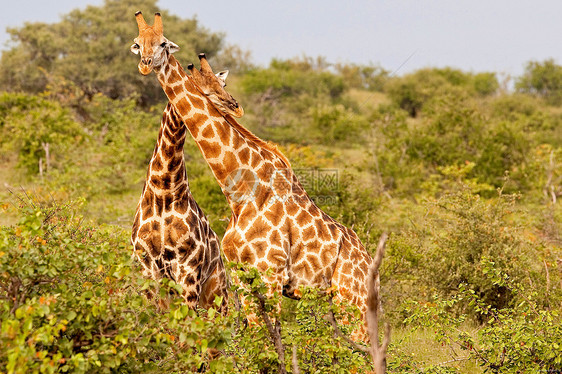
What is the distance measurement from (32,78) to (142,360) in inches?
1057

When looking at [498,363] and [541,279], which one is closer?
[498,363]

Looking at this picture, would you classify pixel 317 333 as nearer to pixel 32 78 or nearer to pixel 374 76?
pixel 32 78

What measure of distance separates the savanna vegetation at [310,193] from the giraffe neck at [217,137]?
2.93 feet

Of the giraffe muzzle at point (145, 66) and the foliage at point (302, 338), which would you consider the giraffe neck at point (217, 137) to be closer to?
the giraffe muzzle at point (145, 66)

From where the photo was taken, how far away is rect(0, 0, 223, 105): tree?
27375mm

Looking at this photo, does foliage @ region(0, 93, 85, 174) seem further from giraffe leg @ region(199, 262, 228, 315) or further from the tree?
giraffe leg @ region(199, 262, 228, 315)

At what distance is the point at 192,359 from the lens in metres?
3.76

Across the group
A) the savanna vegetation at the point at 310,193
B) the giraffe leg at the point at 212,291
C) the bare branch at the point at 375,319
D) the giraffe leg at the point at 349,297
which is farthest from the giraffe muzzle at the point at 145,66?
the bare branch at the point at 375,319

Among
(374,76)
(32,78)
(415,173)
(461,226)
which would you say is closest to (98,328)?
(461,226)

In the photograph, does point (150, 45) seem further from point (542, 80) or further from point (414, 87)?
point (542, 80)

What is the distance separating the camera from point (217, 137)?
507 cm

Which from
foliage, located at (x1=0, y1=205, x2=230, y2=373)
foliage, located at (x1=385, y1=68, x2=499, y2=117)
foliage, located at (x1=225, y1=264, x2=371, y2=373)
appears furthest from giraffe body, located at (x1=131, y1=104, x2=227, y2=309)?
foliage, located at (x1=385, y1=68, x2=499, y2=117)

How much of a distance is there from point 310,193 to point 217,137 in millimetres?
5133

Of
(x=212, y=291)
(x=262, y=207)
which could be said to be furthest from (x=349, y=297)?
(x=212, y=291)
